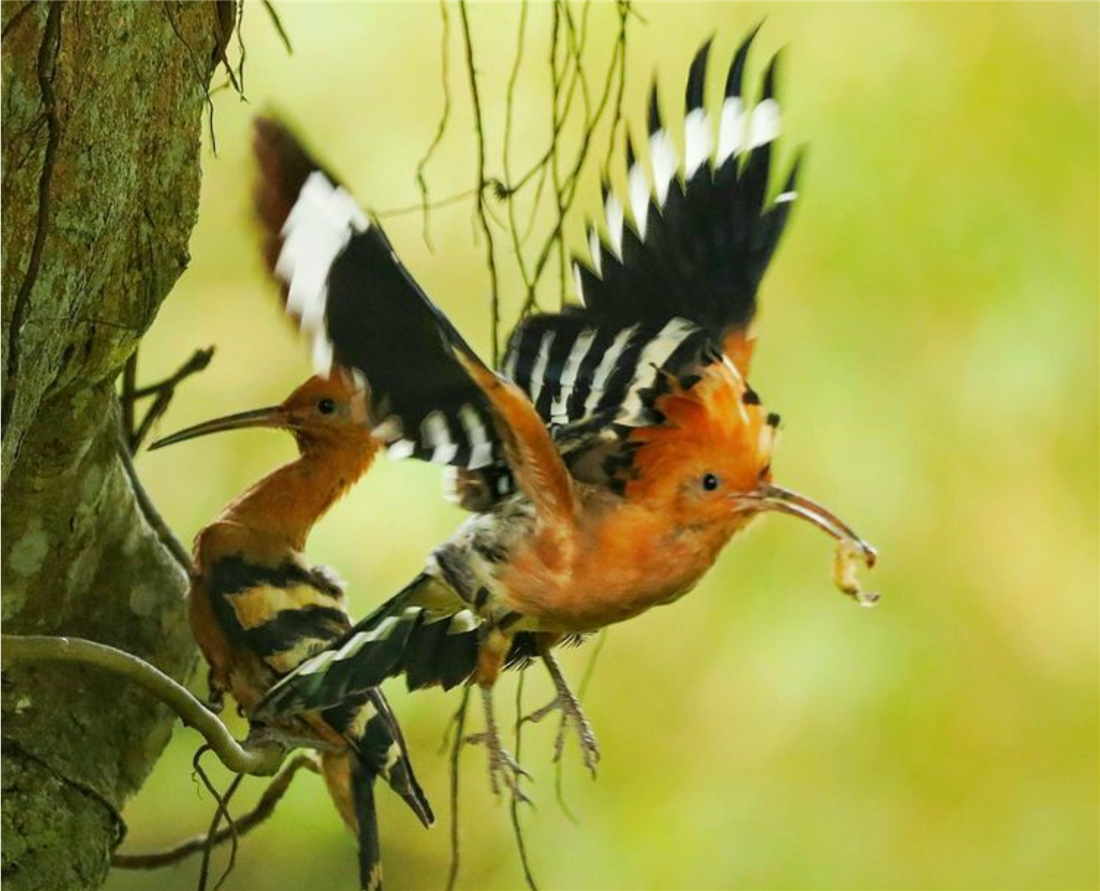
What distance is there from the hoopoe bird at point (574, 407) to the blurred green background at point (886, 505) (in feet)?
5.50

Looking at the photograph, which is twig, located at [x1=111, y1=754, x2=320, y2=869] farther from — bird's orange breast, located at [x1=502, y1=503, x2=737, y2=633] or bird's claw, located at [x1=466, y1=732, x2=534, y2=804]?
bird's orange breast, located at [x1=502, y1=503, x2=737, y2=633]

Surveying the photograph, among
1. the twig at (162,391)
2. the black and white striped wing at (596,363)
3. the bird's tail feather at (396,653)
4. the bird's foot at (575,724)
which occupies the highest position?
the twig at (162,391)

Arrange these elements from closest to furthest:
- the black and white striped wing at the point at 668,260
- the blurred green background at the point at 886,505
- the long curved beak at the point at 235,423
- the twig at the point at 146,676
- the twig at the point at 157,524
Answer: the twig at the point at 146,676 → the black and white striped wing at the point at 668,260 → the long curved beak at the point at 235,423 → the twig at the point at 157,524 → the blurred green background at the point at 886,505

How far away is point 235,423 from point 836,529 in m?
0.94

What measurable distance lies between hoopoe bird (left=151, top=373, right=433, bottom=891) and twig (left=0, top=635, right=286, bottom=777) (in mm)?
174

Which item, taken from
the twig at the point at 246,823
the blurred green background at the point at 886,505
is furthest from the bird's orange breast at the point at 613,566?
the blurred green background at the point at 886,505

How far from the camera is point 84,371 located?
5.29 feet

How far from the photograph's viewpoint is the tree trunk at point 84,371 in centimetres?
133

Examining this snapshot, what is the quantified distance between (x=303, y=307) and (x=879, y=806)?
2.61m

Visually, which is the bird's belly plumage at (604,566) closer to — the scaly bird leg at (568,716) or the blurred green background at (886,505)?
the scaly bird leg at (568,716)

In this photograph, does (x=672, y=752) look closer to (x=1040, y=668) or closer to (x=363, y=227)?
(x=1040, y=668)

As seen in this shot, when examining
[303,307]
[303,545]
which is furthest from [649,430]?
[303,545]

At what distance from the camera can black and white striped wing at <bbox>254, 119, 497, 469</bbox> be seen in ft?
4.29

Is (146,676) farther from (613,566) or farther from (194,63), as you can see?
(194,63)
